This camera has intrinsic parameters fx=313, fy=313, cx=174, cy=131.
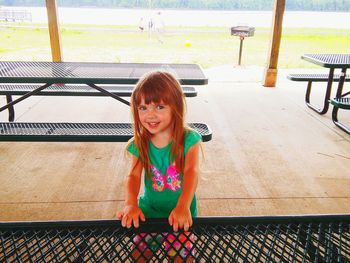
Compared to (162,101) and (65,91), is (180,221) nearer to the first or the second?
(162,101)

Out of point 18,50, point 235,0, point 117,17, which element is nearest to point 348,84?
point 18,50

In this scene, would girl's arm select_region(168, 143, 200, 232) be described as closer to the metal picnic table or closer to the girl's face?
the girl's face

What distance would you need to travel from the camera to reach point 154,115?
4.09 feet

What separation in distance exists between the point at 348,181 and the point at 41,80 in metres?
2.62

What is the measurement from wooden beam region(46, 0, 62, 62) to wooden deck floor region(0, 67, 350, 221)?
140cm

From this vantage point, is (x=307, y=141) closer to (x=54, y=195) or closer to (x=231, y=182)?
(x=231, y=182)

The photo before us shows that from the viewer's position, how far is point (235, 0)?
95.8 feet

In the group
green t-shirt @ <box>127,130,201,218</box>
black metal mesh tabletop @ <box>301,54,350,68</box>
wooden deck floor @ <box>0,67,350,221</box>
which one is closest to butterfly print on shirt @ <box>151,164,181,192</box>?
green t-shirt @ <box>127,130,201,218</box>

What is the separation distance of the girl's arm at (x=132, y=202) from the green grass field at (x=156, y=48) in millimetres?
7839

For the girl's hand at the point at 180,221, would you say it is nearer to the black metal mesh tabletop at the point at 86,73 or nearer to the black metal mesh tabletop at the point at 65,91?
the black metal mesh tabletop at the point at 86,73

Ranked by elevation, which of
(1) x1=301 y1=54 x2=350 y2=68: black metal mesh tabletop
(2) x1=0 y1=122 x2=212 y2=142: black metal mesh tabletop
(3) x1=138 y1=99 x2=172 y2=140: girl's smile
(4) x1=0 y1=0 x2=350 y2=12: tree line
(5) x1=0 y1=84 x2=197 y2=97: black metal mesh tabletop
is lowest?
(2) x1=0 y1=122 x2=212 y2=142: black metal mesh tabletop

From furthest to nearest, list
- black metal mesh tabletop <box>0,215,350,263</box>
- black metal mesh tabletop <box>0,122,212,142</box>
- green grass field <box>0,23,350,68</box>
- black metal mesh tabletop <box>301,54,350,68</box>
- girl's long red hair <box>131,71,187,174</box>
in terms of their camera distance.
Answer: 1. green grass field <box>0,23,350,68</box>
2. black metal mesh tabletop <box>301,54,350,68</box>
3. black metal mesh tabletop <box>0,122,212,142</box>
4. girl's long red hair <box>131,71,187,174</box>
5. black metal mesh tabletop <box>0,215,350,263</box>

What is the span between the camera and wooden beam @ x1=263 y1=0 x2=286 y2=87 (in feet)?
18.0

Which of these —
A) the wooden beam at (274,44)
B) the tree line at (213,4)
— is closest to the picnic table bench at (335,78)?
the wooden beam at (274,44)
